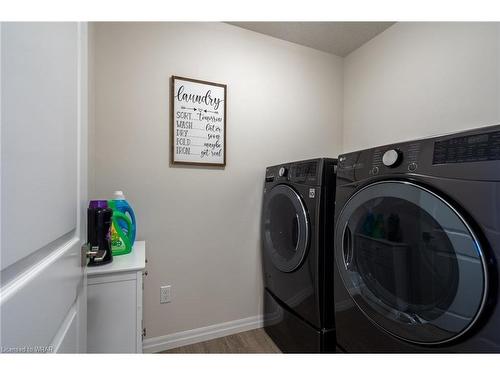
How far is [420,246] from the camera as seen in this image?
80cm

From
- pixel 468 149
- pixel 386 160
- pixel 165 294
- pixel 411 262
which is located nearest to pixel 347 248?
pixel 411 262

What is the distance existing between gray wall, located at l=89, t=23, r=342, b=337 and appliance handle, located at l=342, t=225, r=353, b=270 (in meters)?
0.83

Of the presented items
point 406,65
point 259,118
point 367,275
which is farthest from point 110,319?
point 406,65

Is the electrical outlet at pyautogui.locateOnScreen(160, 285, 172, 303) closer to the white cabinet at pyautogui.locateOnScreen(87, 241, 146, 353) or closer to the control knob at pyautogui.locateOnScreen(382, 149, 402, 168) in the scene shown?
the white cabinet at pyautogui.locateOnScreen(87, 241, 146, 353)

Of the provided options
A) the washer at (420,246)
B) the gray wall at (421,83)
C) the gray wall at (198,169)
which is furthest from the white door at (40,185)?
the gray wall at (421,83)

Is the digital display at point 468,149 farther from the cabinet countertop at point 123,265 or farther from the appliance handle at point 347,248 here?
the cabinet countertop at point 123,265

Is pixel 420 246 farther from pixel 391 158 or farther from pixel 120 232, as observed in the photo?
pixel 120 232

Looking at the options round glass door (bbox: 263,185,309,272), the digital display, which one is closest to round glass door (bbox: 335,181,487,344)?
the digital display

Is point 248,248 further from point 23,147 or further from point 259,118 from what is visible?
point 23,147

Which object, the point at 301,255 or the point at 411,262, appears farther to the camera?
the point at 301,255

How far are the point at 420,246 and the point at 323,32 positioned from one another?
Answer: 5.71 ft

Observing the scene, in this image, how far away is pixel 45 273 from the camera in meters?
0.42

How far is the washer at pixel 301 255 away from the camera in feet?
4.03

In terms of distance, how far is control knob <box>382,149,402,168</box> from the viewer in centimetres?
85
